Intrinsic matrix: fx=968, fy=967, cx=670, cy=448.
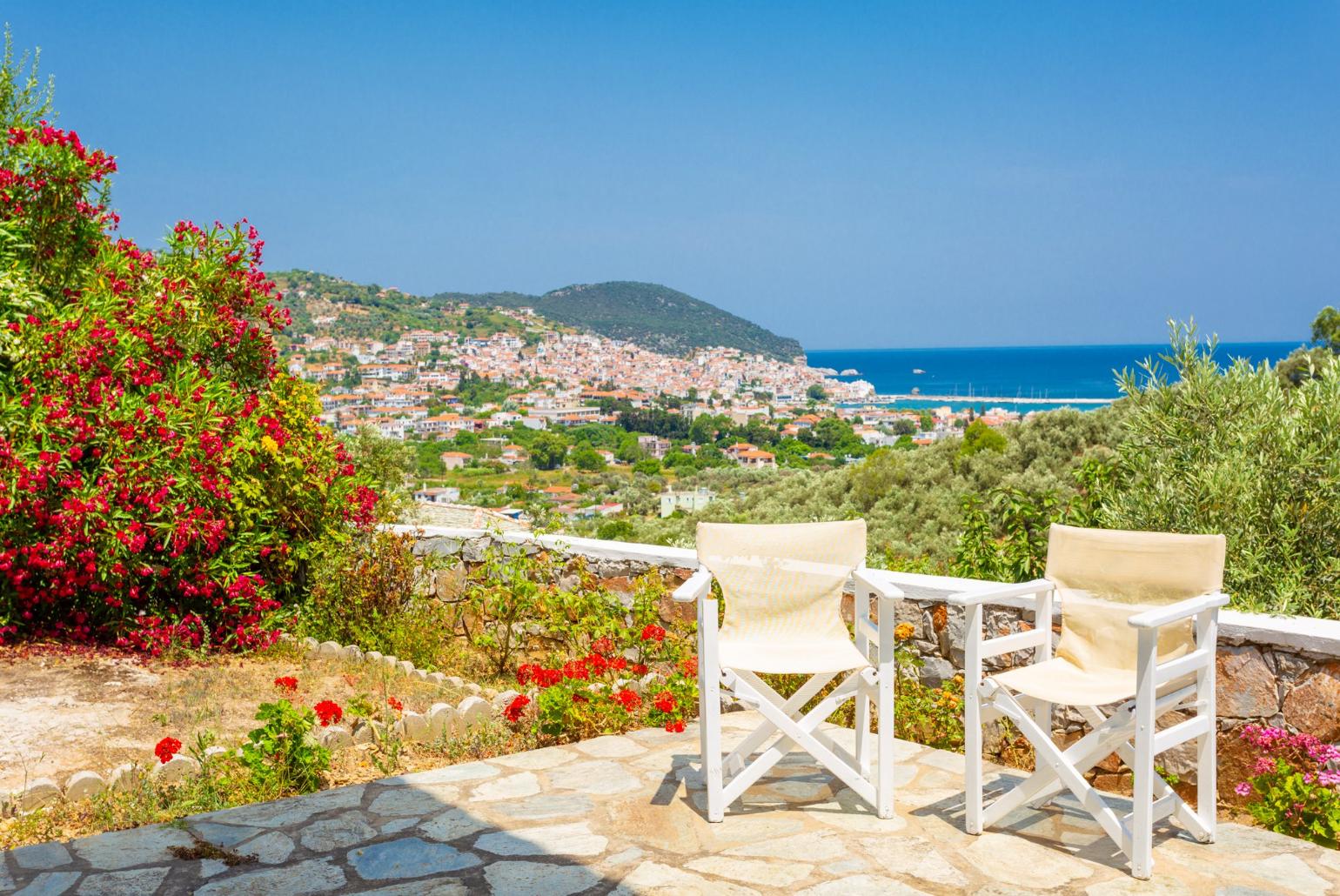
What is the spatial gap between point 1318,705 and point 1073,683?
806mm

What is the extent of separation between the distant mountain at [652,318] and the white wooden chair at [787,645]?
44566mm

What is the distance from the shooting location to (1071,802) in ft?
10.8

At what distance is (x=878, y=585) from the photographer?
320 centimetres

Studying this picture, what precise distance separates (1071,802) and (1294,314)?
50.2 feet

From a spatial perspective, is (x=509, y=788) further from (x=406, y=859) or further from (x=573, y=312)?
(x=573, y=312)

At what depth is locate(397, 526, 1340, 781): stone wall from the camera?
9.93ft

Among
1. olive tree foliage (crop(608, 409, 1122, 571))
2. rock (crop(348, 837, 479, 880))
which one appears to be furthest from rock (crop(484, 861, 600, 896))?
olive tree foliage (crop(608, 409, 1122, 571))

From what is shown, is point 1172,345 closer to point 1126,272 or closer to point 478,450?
point 478,450

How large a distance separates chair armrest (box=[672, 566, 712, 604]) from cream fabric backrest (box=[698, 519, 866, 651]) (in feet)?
0.62

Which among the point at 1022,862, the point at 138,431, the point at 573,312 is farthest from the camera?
the point at 573,312

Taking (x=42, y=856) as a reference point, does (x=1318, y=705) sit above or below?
above

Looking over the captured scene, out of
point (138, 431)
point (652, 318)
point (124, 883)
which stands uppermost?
point (652, 318)

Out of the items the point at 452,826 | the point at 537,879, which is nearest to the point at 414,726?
the point at 452,826

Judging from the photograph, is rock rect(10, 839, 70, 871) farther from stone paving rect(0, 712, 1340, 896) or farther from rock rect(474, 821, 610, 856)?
rock rect(474, 821, 610, 856)
